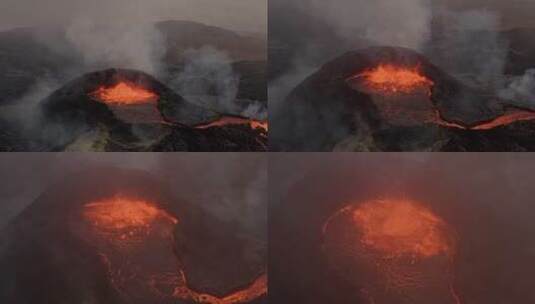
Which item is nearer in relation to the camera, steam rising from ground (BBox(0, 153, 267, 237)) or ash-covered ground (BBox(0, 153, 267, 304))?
ash-covered ground (BBox(0, 153, 267, 304))

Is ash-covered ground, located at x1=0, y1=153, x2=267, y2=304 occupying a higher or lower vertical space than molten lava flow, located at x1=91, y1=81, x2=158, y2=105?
lower

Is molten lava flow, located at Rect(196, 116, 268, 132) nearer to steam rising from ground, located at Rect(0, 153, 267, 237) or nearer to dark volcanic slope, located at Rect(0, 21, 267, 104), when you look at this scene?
steam rising from ground, located at Rect(0, 153, 267, 237)

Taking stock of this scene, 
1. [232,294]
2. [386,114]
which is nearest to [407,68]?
[386,114]

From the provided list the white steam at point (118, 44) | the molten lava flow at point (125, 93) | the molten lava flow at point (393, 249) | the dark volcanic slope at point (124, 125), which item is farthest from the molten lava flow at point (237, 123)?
the molten lava flow at point (393, 249)

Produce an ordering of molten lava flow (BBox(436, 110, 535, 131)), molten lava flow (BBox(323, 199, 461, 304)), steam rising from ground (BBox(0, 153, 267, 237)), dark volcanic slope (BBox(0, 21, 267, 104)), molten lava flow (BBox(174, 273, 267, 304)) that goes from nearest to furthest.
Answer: molten lava flow (BBox(323, 199, 461, 304)), molten lava flow (BBox(174, 273, 267, 304)), steam rising from ground (BBox(0, 153, 267, 237)), molten lava flow (BBox(436, 110, 535, 131)), dark volcanic slope (BBox(0, 21, 267, 104))

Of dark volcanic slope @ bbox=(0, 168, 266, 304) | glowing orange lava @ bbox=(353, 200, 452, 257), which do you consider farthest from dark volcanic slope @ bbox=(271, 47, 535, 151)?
dark volcanic slope @ bbox=(0, 168, 266, 304)

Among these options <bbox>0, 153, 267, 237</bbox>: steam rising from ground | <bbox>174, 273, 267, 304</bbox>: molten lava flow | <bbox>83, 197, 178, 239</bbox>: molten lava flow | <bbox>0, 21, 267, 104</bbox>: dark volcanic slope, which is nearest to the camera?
<bbox>174, 273, 267, 304</bbox>: molten lava flow

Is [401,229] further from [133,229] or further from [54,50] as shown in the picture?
[54,50]

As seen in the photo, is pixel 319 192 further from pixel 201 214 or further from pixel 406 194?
pixel 201 214

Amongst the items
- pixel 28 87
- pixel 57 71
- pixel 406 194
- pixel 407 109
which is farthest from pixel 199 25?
pixel 406 194
